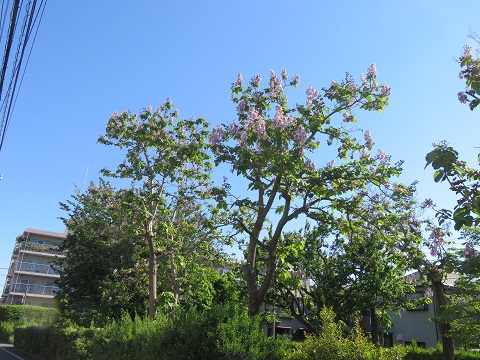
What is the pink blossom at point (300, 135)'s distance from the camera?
311 inches

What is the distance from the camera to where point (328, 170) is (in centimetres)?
835

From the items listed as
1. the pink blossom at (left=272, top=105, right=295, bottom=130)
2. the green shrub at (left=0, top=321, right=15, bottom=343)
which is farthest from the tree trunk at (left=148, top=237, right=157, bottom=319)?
the green shrub at (left=0, top=321, right=15, bottom=343)

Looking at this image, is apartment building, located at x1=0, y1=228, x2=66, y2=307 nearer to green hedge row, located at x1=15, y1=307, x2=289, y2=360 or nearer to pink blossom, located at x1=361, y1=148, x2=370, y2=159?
green hedge row, located at x1=15, y1=307, x2=289, y2=360

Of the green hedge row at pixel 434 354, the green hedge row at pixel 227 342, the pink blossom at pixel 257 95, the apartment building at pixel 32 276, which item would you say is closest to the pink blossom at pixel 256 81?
the pink blossom at pixel 257 95

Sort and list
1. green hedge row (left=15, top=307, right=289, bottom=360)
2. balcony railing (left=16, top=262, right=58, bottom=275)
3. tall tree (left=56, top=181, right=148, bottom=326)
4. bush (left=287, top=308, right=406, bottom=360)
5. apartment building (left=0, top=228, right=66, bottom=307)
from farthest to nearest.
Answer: balcony railing (left=16, top=262, right=58, bottom=275) → apartment building (left=0, top=228, right=66, bottom=307) → tall tree (left=56, top=181, right=148, bottom=326) → green hedge row (left=15, top=307, right=289, bottom=360) → bush (left=287, top=308, right=406, bottom=360)

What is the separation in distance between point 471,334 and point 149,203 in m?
9.83

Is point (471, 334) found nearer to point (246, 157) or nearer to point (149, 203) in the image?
point (246, 157)

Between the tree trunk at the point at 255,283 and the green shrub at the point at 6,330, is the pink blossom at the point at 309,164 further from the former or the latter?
the green shrub at the point at 6,330

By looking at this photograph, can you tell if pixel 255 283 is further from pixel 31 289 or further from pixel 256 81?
pixel 31 289

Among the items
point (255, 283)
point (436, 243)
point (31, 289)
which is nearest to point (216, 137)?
point (255, 283)

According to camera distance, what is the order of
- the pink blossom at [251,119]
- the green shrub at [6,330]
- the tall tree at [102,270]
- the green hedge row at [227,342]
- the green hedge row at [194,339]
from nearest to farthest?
the green hedge row at [227,342], the green hedge row at [194,339], the pink blossom at [251,119], the tall tree at [102,270], the green shrub at [6,330]

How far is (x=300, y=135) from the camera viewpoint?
7.89 m

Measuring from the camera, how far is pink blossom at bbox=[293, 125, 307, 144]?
25.9 ft

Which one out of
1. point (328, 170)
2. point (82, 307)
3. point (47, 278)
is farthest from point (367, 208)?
point (47, 278)
